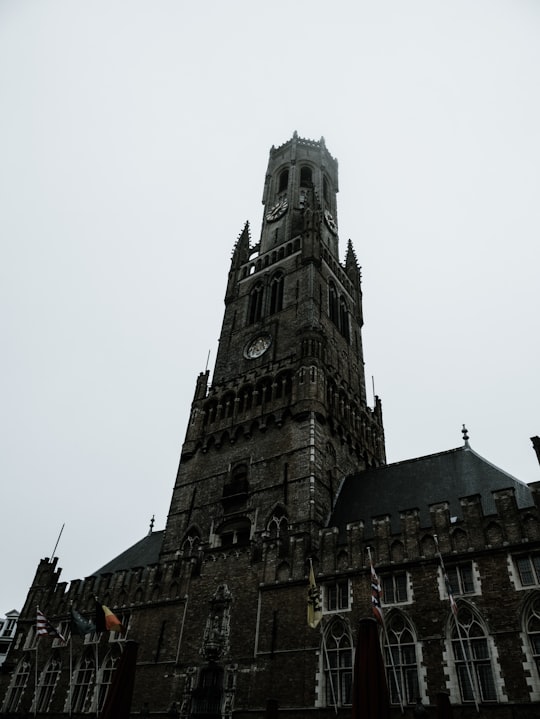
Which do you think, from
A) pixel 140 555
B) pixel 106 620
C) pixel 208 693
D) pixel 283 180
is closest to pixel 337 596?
pixel 208 693

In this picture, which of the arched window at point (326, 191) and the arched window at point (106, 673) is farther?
the arched window at point (326, 191)

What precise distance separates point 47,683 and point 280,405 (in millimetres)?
20113

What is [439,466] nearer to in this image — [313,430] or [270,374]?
[313,430]

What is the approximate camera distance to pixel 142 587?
2931cm

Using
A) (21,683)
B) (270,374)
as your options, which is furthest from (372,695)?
(21,683)

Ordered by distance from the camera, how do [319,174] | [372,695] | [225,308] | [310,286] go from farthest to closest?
[319,174]
[225,308]
[310,286]
[372,695]

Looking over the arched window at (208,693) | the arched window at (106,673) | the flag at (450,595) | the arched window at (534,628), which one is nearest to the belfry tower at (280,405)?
the arched window at (106,673)

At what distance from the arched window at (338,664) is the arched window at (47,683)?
16484 mm

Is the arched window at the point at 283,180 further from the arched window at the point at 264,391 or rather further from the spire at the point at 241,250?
the arched window at the point at 264,391

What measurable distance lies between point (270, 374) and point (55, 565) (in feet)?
63.8

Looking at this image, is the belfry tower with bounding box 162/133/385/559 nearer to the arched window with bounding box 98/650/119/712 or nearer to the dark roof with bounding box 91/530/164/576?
the dark roof with bounding box 91/530/164/576

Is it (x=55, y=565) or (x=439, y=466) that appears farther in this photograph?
(x=55, y=565)

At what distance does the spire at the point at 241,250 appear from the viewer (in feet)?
162

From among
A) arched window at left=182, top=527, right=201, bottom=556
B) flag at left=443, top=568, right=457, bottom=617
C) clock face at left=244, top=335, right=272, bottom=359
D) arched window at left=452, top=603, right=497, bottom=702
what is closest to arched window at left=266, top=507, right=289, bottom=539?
arched window at left=182, top=527, right=201, bottom=556
